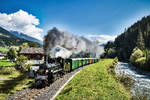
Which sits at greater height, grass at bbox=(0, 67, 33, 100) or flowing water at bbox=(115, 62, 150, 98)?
grass at bbox=(0, 67, 33, 100)

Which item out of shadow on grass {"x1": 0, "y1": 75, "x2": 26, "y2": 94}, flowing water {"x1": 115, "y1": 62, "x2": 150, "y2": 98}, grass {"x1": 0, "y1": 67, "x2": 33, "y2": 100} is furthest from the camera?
flowing water {"x1": 115, "y1": 62, "x2": 150, "y2": 98}

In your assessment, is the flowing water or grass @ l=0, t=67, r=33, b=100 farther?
the flowing water

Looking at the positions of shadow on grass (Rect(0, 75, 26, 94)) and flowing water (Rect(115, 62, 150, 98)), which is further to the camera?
flowing water (Rect(115, 62, 150, 98))

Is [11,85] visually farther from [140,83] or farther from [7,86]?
[140,83]

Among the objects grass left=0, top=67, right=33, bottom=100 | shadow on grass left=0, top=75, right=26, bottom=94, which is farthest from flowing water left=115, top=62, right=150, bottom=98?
shadow on grass left=0, top=75, right=26, bottom=94

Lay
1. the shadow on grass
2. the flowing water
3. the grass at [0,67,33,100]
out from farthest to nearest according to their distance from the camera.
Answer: the flowing water < the shadow on grass < the grass at [0,67,33,100]

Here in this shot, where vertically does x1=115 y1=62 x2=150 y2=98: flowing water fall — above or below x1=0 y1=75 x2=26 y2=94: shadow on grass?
below

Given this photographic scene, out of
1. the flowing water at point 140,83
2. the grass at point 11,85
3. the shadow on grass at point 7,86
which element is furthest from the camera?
the flowing water at point 140,83

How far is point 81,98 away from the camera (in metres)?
6.86

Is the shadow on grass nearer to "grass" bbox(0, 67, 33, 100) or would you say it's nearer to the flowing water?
"grass" bbox(0, 67, 33, 100)

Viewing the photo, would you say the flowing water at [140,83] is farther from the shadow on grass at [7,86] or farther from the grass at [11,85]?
the shadow on grass at [7,86]

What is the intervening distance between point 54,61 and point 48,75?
9.44ft

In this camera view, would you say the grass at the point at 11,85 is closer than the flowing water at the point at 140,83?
Yes

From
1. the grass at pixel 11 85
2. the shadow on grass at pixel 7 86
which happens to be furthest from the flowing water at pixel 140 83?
the shadow on grass at pixel 7 86
